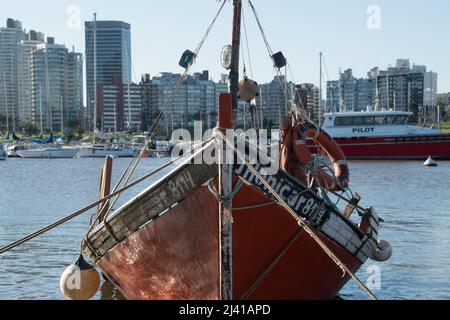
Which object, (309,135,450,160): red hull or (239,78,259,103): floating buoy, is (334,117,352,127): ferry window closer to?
(309,135,450,160): red hull

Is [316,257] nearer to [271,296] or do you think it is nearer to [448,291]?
[271,296]

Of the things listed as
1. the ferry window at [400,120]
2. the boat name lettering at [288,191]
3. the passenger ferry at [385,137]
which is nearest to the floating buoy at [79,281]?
the boat name lettering at [288,191]

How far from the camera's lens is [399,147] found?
6016 centimetres

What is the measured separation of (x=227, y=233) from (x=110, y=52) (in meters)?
169

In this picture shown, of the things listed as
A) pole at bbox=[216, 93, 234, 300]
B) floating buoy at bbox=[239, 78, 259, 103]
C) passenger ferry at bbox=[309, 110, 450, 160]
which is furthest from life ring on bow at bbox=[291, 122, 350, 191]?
passenger ferry at bbox=[309, 110, 450, 160]

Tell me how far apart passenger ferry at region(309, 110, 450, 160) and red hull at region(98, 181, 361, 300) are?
161 ft

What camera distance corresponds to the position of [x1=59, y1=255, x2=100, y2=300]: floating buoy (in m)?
10.7

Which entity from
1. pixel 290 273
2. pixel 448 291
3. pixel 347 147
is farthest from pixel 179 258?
pixel 347 147

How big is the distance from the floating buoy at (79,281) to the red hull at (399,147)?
163 feet

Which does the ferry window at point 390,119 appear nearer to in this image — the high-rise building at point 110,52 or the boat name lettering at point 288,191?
the boat name lettering at point 288,191

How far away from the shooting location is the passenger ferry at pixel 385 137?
6000cm

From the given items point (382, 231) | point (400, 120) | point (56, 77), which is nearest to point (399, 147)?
point (400, 120)

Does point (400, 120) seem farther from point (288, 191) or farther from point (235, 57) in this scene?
point (288, 191)
